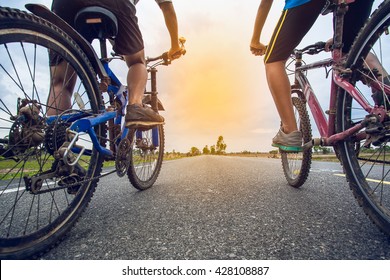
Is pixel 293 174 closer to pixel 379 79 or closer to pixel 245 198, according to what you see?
pixel 245 198

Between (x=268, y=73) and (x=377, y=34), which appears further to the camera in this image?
(x=268, y=73)

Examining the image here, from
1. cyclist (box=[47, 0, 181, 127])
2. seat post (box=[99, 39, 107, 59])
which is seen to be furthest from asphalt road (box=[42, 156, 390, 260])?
seat post (box=[99, 39, 107, 59])

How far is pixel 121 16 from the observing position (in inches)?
64.0

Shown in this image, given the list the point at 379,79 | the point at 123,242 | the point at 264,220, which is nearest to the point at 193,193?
the point at 264,220

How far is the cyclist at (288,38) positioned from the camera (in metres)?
1.60

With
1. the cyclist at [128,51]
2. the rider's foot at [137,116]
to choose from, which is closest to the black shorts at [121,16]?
the cyclist at [128,51]

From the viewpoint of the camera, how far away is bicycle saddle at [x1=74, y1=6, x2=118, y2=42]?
4.75 ft

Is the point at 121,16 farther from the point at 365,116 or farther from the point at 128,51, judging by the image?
the point at 365,116

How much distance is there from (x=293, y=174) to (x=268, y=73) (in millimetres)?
1415

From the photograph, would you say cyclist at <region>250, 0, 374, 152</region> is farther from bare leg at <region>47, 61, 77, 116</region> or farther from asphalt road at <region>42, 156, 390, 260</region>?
bare leg at <region>47, 61, 77, 116</region>

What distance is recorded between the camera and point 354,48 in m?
1.32

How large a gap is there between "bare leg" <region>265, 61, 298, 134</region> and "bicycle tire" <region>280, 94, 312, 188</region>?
1.80 feet

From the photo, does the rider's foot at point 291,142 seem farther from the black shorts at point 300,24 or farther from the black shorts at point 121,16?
the black shorts at point 121,16
